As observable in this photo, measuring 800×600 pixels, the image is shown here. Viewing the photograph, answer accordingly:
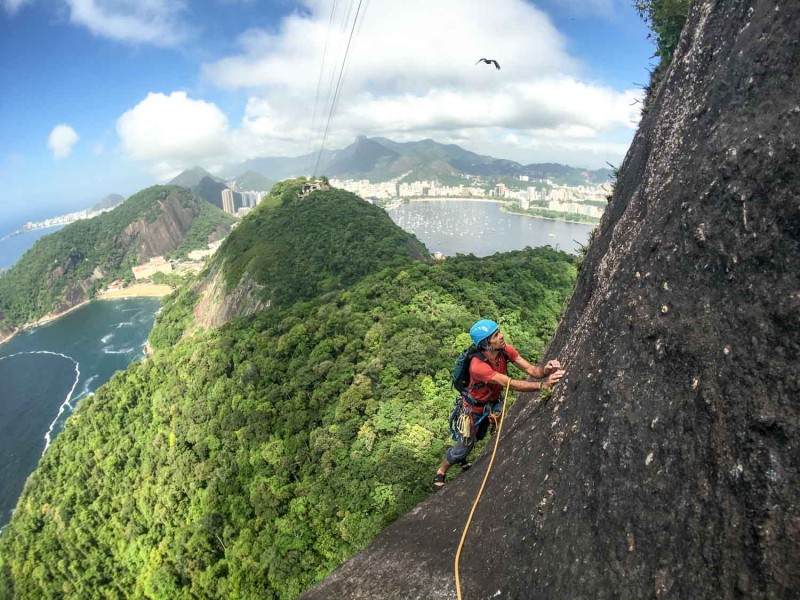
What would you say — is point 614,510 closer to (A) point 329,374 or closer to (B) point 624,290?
(B) point 624,290

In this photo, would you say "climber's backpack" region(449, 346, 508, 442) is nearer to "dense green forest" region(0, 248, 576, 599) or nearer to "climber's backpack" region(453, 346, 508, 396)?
"climber's backpack" region(453, 346, 508, 396)

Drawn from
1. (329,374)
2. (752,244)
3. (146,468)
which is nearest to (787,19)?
(752,244)

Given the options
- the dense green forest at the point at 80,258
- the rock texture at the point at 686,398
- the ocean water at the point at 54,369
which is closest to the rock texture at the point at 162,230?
the dense green forest at the point at 80,258

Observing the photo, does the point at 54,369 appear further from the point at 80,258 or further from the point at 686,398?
the point at 686,398

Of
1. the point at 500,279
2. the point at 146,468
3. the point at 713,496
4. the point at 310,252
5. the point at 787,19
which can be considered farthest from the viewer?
the point at 310,252

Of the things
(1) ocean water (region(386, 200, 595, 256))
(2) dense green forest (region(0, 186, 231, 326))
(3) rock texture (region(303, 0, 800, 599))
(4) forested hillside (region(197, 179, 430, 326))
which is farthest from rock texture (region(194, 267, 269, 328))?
(2) dense green forest (region(0, 186, 231, 326))

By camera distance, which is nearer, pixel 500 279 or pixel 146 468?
pixel 146 468

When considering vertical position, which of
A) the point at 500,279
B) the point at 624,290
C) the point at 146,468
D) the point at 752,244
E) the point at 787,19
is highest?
the point at 787,19
